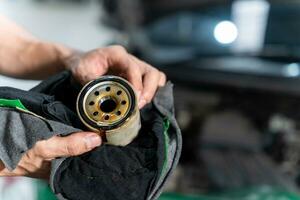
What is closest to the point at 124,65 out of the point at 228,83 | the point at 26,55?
the point at 26,55

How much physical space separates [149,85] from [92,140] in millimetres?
121

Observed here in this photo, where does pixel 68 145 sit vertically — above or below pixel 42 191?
above

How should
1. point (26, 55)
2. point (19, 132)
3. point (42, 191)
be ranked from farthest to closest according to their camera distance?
point (42, 191), point (26, 55), point (19, 132)

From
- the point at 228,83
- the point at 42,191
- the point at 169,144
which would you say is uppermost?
the point at 169,144

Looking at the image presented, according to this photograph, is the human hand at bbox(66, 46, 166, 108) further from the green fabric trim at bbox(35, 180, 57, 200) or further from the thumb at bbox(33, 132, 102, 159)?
the green fabric trim at bbox(35, 180, 57, 200)

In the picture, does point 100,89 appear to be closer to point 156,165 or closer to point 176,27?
point 156,165

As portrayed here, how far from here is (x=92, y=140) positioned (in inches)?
15.9

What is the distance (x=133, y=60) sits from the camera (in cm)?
50

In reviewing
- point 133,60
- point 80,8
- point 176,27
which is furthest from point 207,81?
point 80,8

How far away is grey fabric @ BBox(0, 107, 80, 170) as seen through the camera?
397mm

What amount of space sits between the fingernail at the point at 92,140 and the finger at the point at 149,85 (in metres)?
0.08

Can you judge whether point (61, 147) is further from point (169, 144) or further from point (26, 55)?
point (26, 55)

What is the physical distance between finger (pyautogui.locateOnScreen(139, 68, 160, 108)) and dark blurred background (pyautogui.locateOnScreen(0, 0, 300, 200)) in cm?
43

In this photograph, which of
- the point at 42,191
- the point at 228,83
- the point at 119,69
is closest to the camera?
the point at 119,69
